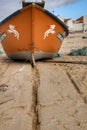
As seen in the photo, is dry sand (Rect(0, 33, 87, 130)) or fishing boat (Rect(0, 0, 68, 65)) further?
fishing boat (Rect(0, 0, 68, 65))

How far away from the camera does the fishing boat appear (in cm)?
730

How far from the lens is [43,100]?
400 cm

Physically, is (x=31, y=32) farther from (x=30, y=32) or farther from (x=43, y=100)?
(x=43, y=100)

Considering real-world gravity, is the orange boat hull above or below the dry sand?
above

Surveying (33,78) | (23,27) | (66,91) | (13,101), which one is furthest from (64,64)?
(13,101)

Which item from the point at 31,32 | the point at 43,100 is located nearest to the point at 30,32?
the point at 31,32

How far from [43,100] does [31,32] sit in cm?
367

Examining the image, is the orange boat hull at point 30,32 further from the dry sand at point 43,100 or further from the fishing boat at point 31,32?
the dry sand at point 43,100

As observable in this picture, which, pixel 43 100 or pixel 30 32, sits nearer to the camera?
pixel 43 100

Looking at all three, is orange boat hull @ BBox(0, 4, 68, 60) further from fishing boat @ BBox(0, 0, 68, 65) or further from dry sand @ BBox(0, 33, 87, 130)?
dry sand @ BBox(0, 33, 87, 130)

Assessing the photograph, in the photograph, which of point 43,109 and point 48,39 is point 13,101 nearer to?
point 43,109

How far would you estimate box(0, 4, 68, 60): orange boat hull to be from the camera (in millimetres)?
7309

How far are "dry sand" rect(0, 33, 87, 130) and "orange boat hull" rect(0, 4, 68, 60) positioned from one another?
4.44 feet

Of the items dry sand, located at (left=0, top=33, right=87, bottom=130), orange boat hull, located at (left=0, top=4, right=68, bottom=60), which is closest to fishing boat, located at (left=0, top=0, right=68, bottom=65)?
orange boat hull, located at (left=0, top=4, right=68, bottom=60)
